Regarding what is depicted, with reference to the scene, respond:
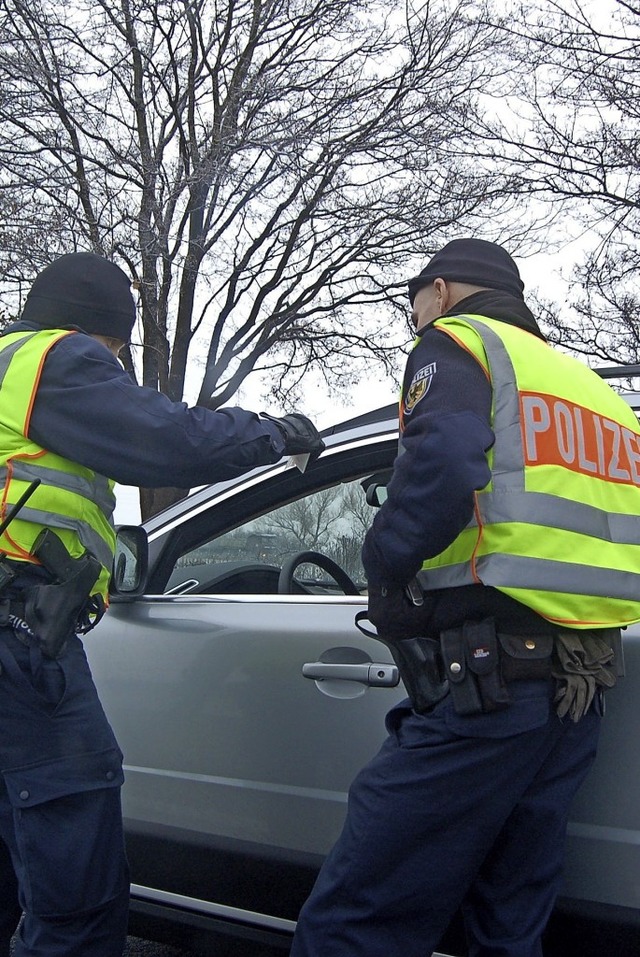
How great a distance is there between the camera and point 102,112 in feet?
34.6

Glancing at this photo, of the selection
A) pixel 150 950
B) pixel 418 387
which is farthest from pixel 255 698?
pixel 150 950

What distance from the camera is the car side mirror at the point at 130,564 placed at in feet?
8.75

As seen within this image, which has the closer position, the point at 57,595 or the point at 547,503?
the point at 547,503

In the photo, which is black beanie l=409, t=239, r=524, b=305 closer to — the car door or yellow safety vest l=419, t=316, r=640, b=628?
yellow safety vest l=419, t=316, r=640, b=628

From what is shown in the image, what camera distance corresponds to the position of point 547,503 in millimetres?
1768

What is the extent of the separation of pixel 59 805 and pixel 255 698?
0.60 meters

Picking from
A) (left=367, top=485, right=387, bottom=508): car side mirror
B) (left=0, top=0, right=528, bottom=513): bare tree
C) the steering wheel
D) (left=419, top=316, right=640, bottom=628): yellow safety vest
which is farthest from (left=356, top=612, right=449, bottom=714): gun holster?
(left=0, top=0, right=528, bottom=513): bare tree

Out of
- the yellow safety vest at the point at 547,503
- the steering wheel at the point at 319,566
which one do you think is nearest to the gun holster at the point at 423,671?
the yellow safety vest at the point at 547,503

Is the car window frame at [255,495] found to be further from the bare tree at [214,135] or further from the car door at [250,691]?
the bare tree at [214,135]

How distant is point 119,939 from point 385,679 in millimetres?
786

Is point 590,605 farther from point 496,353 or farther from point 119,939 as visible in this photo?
point 119,939

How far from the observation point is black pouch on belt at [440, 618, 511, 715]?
1758 mm

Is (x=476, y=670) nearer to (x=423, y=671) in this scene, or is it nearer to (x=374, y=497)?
(x=423, y=671)

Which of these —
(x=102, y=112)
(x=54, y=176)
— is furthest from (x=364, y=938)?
(x=102, y=112)
